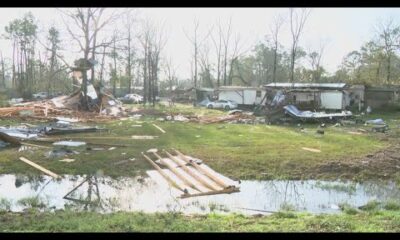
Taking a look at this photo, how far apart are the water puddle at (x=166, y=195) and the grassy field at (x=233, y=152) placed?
2.49 ft

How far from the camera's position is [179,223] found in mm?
6395

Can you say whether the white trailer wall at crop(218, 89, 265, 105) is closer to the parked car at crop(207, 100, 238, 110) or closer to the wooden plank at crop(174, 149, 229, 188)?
the parked car at crop(207, 100, 238, 110)

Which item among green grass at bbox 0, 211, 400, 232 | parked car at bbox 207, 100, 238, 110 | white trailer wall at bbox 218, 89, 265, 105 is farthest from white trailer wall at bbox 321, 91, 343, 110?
green grass at bbox 0, 211, 400, 232

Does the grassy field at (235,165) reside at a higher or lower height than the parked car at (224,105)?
lower

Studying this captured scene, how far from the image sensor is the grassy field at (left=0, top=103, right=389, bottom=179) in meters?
12.1

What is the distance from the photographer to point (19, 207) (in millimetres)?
8422

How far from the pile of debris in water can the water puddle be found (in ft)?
50.8

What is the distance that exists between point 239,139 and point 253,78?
5576 cm

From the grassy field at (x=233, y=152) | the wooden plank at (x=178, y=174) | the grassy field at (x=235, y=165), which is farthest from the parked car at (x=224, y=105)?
the wooden plank at (x=178, y=174)

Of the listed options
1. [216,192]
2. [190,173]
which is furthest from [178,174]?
[216,192]

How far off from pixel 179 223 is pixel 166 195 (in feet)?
10.9

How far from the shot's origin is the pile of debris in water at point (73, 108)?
26.4 metres

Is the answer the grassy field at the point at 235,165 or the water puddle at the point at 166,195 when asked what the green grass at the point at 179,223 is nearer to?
the grassy field at the point at 235,165
